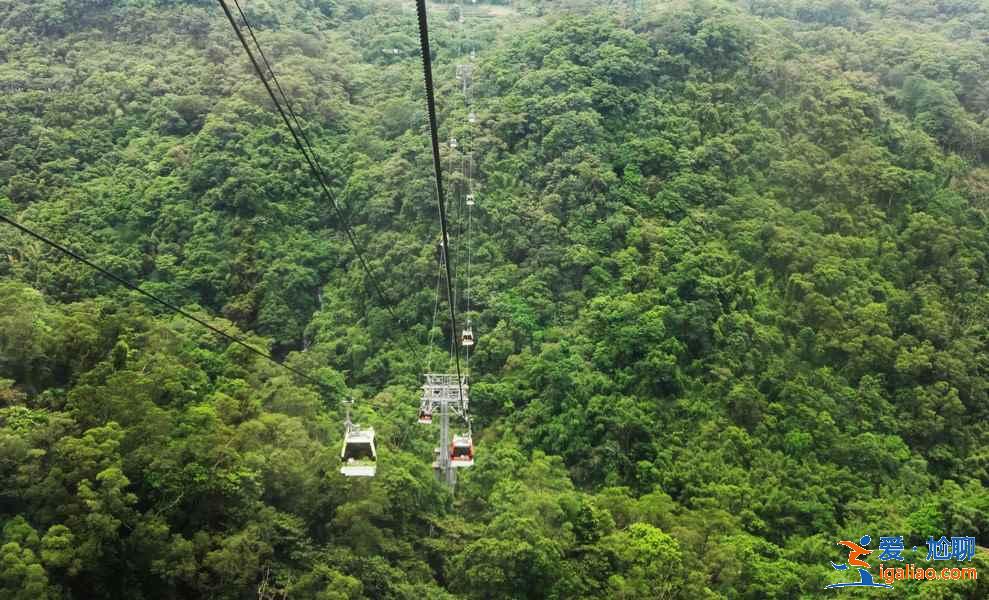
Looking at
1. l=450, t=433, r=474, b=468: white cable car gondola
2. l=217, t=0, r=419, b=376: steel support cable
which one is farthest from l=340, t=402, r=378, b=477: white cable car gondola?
l=450, t=433, r=474, b=468: white cable car gondola

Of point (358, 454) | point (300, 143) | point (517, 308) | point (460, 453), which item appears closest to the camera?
point (358, 454)

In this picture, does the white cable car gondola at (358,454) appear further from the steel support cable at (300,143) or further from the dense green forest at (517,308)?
the steel support cable at (300,143)

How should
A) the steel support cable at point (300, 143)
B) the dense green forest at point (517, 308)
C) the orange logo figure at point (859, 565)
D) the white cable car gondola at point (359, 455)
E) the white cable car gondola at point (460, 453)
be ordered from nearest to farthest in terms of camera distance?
the steel support cable at point (300, 143) → the white cable car gondola at point (359, 455) → the dense green forest at point (517, 308) → the orange logo figure at point (859, 565) → the white cable car gondola at point (460, 453)

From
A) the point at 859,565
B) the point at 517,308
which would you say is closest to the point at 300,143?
the point at 517,308

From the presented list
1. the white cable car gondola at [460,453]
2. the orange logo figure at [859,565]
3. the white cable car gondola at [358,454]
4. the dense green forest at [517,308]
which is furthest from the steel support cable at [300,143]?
the orange logo figure at [859,565]

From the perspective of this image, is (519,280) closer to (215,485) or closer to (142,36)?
(215,485)

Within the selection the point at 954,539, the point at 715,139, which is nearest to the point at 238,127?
the point at 715,139

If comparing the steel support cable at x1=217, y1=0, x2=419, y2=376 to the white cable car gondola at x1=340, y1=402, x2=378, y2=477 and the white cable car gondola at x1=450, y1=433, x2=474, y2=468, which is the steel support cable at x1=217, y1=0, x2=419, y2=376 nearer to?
the white cable car gondola at x1=340, y1=402, x2=378, y2=477

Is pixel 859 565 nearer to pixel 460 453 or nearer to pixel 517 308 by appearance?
pixel 460 453
